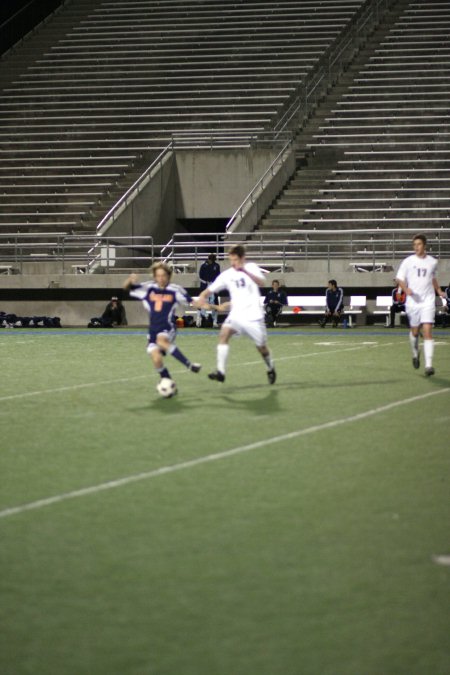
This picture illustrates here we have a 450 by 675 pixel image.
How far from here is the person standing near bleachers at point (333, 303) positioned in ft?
98.3

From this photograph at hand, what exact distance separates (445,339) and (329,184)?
14010mm

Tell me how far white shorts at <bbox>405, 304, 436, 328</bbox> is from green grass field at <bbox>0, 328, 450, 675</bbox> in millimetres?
2378

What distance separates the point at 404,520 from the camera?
6641 mm

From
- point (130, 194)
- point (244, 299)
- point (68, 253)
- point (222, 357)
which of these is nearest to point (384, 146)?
point (130, 194)

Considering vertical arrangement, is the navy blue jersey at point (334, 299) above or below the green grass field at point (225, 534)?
above

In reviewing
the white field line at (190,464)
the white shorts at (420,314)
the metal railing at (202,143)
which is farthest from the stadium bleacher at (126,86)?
the white field line at (190,464)

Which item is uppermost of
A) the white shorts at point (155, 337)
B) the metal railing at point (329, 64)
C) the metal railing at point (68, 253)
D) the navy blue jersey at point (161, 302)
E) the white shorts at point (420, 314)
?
the metal railing at point (329, 64)

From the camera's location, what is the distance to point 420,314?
1579 centimetres

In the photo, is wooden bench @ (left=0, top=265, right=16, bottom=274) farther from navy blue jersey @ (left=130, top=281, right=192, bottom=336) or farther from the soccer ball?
the soccer ball

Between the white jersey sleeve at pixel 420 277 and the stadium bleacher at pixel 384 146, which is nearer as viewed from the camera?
the white jersey sleeve at pixel 420 277

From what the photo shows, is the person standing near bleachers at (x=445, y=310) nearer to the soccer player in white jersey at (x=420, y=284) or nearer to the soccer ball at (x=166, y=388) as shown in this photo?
the soccer player in white jersey at (x=420, y=284)

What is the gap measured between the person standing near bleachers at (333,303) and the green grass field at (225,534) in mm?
16563

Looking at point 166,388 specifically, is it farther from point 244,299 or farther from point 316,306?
point 316,306

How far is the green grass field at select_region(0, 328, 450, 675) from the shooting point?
4488 millimetres
